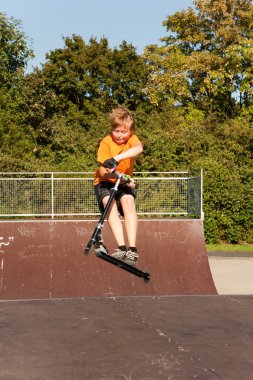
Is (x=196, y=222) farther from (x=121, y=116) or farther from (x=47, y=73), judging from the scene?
(x=47, y=73)

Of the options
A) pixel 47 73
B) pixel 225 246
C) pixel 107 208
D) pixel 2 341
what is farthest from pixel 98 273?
pixel 47 73

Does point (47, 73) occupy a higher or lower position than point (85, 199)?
higher

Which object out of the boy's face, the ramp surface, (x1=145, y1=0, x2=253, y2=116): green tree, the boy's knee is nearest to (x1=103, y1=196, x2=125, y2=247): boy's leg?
the boy's knee

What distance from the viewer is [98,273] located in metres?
13.3

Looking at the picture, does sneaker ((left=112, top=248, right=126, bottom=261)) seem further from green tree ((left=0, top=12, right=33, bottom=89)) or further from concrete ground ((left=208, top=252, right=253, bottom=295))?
green tree ((left=0, top=12, right=33, bottom=89))

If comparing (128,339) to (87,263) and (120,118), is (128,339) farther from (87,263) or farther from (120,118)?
(87,263)

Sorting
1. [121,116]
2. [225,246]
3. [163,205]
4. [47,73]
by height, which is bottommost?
[225,246]

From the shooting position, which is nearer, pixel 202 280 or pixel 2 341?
pixel 2 341

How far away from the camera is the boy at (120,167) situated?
615cm

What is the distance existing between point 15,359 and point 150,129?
29814 mm

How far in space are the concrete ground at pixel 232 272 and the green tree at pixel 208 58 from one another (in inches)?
619

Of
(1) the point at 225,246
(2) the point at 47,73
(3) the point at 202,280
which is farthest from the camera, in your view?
(2) the point at 47,73

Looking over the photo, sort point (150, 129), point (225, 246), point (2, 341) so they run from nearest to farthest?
point (2, 341) → point (225, 246) → point (150, 129)

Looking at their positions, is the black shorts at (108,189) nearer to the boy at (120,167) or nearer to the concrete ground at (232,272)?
the boy at (120,167)
